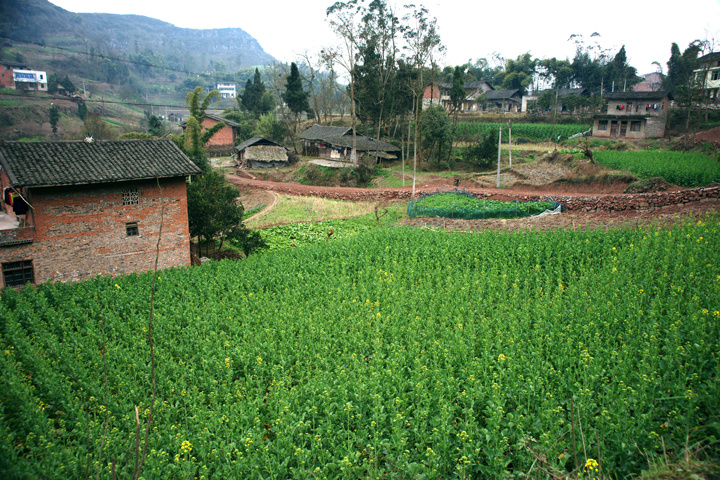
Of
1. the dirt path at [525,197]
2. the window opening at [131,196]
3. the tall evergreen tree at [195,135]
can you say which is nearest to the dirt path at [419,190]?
the dirt path at [525,197]

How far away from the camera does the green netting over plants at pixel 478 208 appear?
23875 millimetres

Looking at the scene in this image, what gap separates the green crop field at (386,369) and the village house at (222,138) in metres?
45.3

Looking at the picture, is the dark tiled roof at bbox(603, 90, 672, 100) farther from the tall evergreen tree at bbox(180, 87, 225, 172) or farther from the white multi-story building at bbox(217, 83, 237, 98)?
the white multi-story building at bbox(217, 83, 237, 98)

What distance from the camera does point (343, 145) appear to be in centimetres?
4625

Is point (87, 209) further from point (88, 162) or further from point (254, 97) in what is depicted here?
point (254, 97)

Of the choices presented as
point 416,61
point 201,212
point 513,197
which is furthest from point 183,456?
point 416,61

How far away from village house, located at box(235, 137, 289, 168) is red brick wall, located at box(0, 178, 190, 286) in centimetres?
3010

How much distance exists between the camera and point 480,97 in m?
66.2

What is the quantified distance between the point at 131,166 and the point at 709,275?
1959 cm

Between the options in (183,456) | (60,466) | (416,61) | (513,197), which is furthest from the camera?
(416,61)

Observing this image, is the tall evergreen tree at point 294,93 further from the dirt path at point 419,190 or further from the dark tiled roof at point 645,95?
the dark tiled roof at point 645,95

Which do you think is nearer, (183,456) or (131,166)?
(183,456)

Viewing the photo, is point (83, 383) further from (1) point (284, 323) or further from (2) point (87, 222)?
(2) point (87, 222)

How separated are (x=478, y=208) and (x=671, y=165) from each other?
1566 cm
